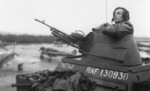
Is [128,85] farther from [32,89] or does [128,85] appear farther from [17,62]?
[17,62]

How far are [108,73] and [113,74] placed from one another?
4.7 inches

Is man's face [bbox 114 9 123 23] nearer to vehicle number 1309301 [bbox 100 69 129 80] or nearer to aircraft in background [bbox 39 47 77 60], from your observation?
vehicle number 1309301 [bbox 100 69 129 80]

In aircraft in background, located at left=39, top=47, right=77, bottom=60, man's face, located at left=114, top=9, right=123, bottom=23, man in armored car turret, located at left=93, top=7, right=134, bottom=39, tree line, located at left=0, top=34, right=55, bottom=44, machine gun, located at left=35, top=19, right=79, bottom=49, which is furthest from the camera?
tree line, located at left=0, top=34, right=55, bottom=44

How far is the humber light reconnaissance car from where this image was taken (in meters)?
6.23

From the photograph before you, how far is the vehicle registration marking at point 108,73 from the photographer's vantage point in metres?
6.29

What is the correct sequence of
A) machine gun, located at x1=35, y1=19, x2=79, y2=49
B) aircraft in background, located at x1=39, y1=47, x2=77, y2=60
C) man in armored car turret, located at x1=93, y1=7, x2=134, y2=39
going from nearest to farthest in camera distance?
man in armored car turret, located at x1=93, y1=7, x2=134, y2=39 < machine gun, located at x1=35, y1=19, x2=79, y2=49 < aircraft in background, located at x1=39, y1=47, x2=77, y2=60

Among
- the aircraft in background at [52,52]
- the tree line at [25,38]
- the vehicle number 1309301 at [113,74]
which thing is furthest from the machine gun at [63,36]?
the tree line at [25,38]

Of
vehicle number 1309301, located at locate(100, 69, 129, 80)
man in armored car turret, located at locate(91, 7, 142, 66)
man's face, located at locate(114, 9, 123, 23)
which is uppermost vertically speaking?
man's face, located at locate(114, 9, 123, 23)

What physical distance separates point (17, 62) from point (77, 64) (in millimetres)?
18226

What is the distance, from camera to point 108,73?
21.4 feet

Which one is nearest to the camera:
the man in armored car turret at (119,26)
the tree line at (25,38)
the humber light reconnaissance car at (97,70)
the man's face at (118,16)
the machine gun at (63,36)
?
the humber light reconnaissance car at (97,70)

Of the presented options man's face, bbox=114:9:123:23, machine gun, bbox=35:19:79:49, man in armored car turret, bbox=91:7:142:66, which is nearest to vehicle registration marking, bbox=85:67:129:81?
man in armored car turret, bbox=91:7:142:66

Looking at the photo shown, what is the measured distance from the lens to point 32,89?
7.27m

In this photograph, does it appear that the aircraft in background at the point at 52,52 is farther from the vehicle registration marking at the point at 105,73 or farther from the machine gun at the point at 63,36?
the vehicle registration marking at the point at 105,73
